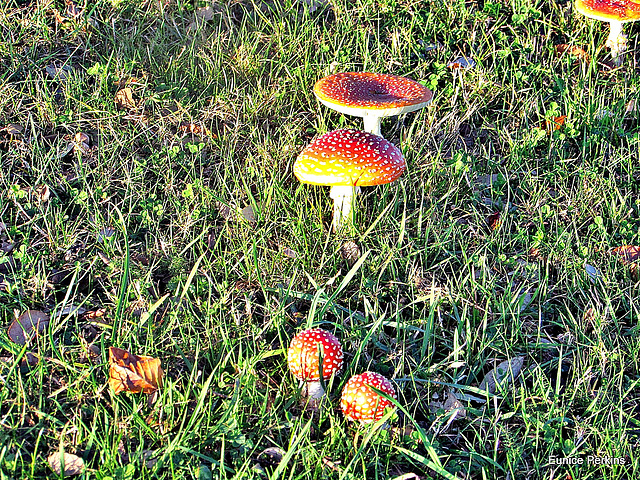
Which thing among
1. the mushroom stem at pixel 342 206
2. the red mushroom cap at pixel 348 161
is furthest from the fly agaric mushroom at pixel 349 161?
the mushroom stem at pixel 342 206

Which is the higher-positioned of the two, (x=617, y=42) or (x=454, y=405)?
(x=617, y=42)

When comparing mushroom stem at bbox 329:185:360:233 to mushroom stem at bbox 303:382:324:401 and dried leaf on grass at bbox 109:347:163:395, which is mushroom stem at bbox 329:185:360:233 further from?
dried leaf on grass at bbox 109:347:163:395

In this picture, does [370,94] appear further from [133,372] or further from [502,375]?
[133,372]

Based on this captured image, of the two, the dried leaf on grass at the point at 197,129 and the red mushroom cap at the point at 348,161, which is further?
the dried leaf on grass at the point at 197,129

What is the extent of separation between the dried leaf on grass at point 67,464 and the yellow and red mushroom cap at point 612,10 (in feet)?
13.4

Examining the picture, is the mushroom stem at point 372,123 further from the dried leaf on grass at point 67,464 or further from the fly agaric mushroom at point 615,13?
the dried leaf on grass at point 67,464

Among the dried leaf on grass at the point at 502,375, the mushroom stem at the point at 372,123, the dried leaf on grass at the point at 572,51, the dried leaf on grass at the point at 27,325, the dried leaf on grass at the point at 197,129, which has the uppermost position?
the dried leaf on grass at the point at 572,51

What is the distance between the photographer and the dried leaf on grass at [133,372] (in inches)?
99.9

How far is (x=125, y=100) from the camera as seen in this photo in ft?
13.1

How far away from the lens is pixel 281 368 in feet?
9.09

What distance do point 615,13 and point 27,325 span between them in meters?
4.03

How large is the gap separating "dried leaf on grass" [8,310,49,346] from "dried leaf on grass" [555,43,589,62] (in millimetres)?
3745

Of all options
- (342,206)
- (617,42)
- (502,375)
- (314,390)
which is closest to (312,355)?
(314,390)

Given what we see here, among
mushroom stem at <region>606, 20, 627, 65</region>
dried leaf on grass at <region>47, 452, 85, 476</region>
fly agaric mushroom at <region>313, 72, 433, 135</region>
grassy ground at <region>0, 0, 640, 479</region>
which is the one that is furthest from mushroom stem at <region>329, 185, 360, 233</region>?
mushroom stem at <region>606, 20, 627, 65</region>
